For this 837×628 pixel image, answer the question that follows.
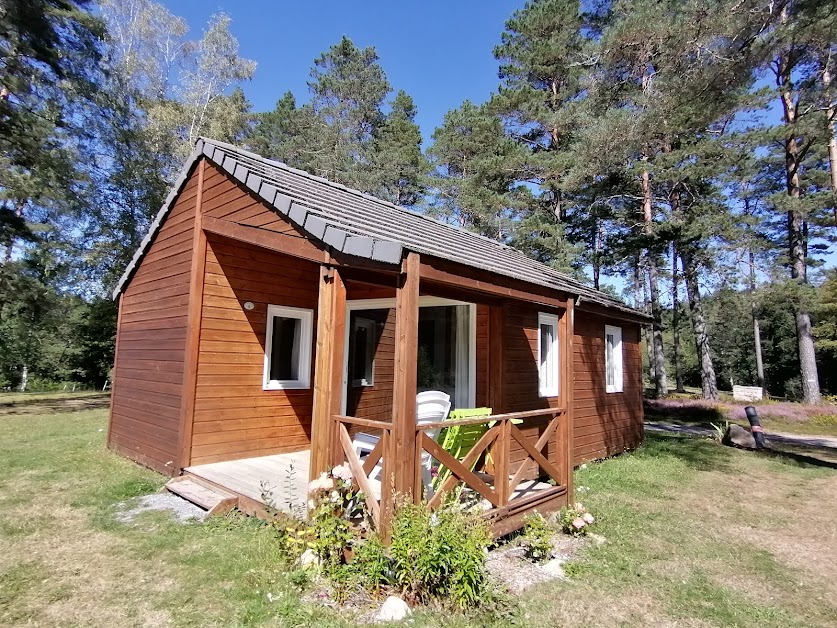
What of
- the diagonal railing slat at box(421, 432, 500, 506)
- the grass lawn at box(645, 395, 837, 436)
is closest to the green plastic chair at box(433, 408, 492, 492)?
the diagonal railing slat at box(421, 432, 500, 506)

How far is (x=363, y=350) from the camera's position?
7625 mm

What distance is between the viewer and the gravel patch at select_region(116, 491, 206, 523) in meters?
4.80

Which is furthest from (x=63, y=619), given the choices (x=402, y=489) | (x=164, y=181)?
(x=164, y=181)

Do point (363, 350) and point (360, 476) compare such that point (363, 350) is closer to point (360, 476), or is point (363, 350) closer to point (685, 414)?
point (360, 476)

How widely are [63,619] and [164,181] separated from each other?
58.1 feet

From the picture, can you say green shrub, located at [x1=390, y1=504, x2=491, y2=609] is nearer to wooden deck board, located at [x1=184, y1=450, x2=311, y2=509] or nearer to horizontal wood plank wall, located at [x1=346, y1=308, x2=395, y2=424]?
wooden deck board, located at [x1=184, y1=450, x2=311, y2=509]

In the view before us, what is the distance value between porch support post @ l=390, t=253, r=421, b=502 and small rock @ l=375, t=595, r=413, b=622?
2.33 feet

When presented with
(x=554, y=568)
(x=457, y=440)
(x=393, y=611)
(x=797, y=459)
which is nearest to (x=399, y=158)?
(x=797, y=459)

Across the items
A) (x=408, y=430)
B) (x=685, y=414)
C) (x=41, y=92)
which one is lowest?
(x=685, y=414)

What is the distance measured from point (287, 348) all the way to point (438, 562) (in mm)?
4784

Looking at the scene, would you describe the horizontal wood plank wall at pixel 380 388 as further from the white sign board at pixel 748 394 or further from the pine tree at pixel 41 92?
the white sign board at pixel 748 394

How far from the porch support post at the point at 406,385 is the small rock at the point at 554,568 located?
128 centimetres

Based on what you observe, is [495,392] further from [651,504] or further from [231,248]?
[231,248]

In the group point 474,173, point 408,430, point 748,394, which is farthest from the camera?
point 474,173
